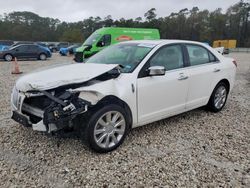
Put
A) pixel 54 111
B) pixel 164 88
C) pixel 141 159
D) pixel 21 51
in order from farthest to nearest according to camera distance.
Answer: pixel 21 51
pixel 164 88
pixel 141 159
pixel 54 111

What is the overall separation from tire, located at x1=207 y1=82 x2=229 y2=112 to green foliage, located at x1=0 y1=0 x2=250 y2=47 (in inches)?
2818

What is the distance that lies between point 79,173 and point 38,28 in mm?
90306

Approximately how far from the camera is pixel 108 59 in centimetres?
413

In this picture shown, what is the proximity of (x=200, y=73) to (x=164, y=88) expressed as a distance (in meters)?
1.03

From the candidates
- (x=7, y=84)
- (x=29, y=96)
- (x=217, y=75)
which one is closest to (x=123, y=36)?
(x=7, y=84)

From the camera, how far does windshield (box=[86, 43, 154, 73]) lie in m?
3.67

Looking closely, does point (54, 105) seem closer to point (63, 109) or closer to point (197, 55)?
point (63, 109)

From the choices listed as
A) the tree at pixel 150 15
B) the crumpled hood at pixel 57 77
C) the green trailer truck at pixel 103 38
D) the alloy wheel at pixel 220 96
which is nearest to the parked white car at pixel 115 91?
the crumpled hood at pixel 57 77

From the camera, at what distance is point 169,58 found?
4.03 meters

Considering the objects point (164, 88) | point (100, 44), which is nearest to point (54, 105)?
point (164, 88)

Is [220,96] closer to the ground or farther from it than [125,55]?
closer to the ground

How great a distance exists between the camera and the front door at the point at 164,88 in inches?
139

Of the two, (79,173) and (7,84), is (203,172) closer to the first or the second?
(79,173)

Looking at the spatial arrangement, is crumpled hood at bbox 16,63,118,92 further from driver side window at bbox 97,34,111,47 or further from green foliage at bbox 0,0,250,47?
green foliage at bbox 0,0,250,47
